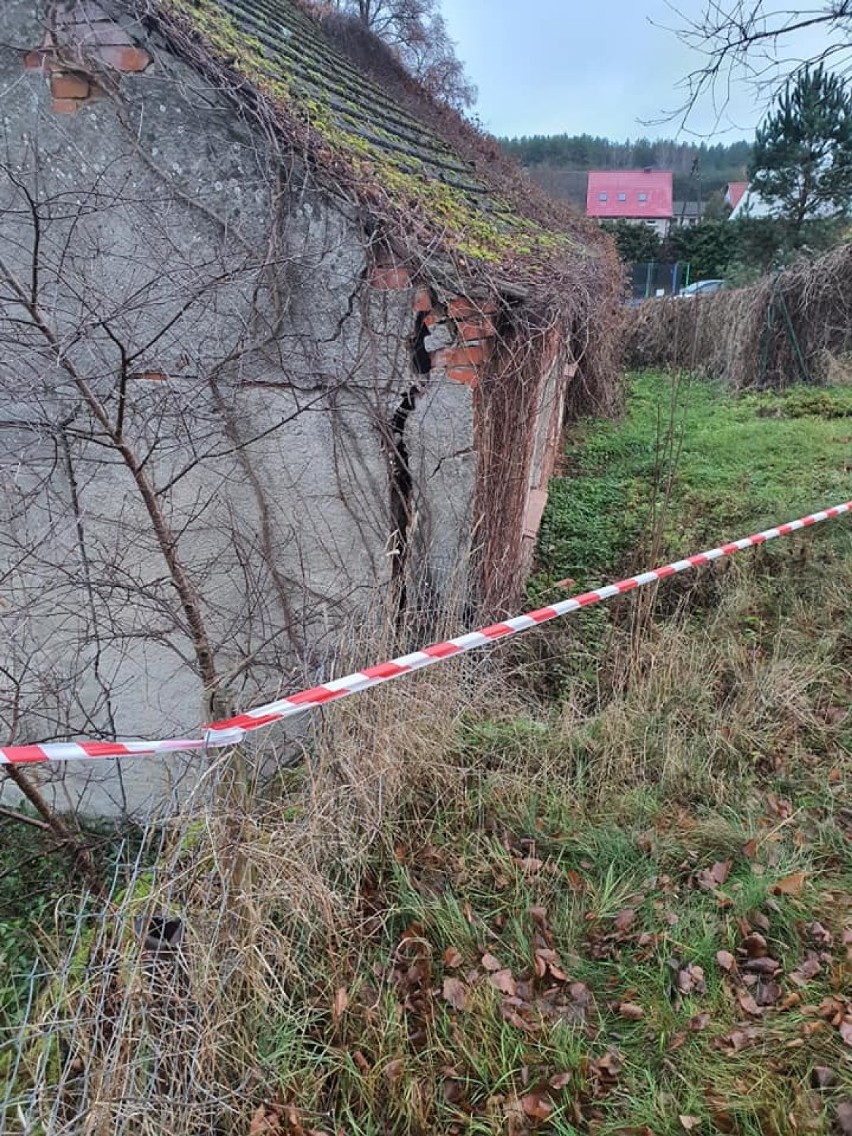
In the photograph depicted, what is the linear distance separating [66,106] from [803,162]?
72.1ft

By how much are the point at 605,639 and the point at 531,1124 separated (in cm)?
290

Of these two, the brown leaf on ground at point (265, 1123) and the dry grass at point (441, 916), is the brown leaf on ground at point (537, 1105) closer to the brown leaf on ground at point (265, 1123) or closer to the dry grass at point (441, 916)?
the dry grass at point (441, 916)

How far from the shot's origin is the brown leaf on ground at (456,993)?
2.29 metres

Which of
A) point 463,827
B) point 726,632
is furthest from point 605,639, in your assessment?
point 463,827

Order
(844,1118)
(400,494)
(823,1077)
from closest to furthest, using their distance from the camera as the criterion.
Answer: (844,1118) → (823,1077) → (400,494)

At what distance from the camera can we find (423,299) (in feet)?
12.6

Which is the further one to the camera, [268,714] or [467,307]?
[467,307]

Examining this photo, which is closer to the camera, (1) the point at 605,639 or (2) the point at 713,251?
(1) the point at 605,639

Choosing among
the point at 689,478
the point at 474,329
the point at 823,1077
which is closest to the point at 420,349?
the point at 474,329

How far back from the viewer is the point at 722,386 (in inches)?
544

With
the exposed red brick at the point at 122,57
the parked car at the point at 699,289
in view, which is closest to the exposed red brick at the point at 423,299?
the exposed red brick at the point at 122,57

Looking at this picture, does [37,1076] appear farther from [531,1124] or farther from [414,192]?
Result: [414,192]

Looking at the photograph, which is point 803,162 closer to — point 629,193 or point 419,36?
point 419,36

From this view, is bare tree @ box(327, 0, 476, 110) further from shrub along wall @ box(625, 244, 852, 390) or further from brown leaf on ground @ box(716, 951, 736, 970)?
brown leaf on ground @ box(716, 951, 736, 970)
